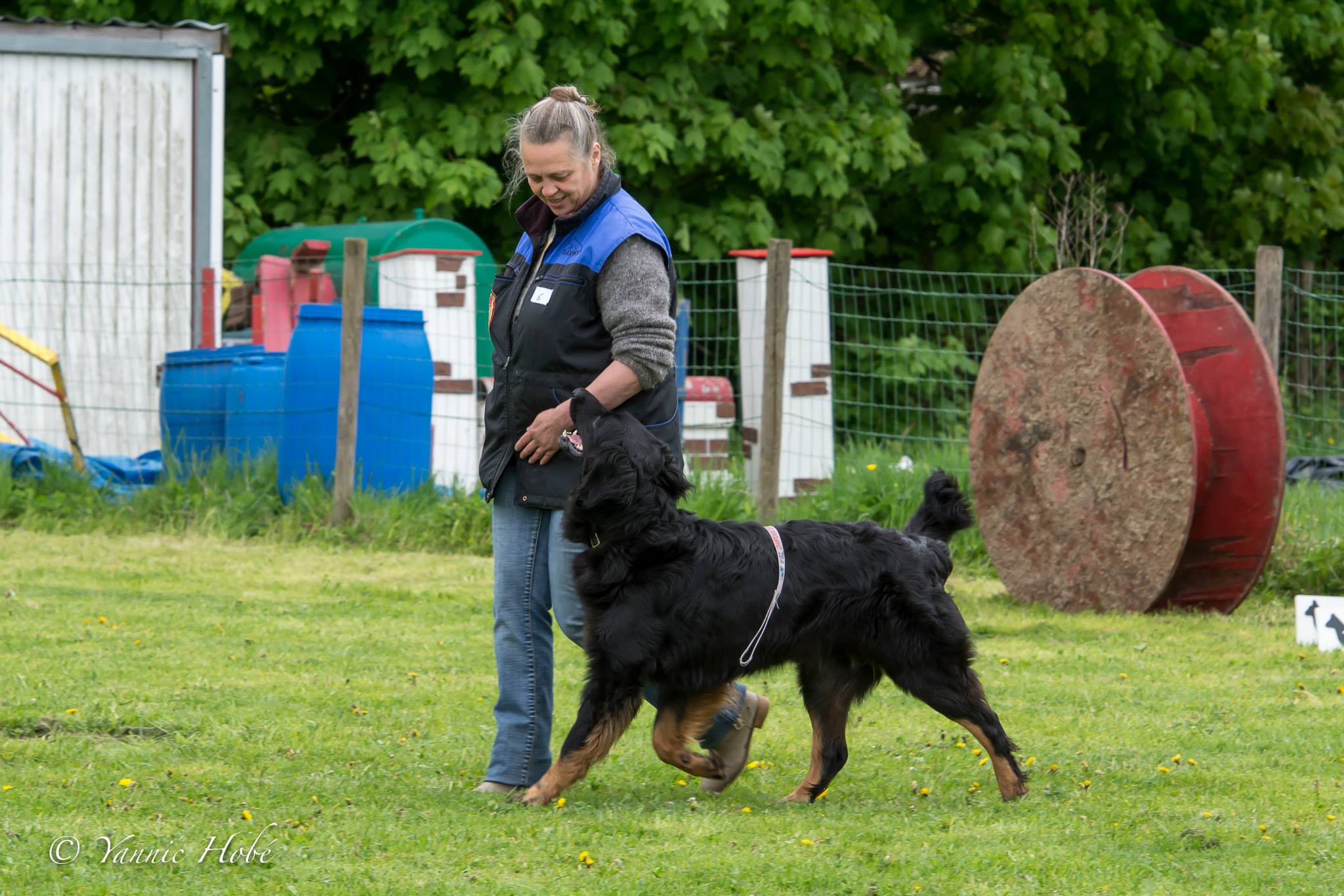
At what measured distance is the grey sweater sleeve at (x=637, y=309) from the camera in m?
3.87

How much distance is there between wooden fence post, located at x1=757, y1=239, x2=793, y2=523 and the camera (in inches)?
334

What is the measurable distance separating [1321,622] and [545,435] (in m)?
4.01

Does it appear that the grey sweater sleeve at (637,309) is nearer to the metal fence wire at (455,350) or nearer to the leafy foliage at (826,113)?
the metal fence wire at (455,350)

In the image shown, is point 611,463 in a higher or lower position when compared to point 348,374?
lower

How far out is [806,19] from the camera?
13.2m

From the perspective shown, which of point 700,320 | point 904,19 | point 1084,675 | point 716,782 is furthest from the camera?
point 904,19

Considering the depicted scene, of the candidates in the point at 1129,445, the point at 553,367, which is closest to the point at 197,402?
the point at 1129,445

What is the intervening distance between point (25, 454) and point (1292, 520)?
24.6ft

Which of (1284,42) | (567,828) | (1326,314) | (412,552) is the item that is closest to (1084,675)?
(567,828)

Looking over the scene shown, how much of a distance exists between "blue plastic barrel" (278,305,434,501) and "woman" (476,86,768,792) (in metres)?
5.03

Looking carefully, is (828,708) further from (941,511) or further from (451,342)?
(451,342)

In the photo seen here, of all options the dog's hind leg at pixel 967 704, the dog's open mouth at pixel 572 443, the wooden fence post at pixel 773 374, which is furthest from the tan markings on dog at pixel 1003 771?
the wooden fence post at pixel 773 374

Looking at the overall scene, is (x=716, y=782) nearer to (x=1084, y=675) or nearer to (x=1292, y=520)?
(x=1084, y=675)

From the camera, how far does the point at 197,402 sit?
9773 mm
